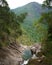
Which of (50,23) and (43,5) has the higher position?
(43,5)

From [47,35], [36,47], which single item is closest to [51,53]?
[47,35]

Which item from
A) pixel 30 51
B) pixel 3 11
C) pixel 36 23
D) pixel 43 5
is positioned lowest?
pixel 30 51

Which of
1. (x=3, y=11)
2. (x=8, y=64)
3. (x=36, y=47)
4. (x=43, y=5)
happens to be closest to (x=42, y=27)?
(x=43, y=5)

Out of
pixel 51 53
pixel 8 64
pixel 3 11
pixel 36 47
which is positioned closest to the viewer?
pixel 51 53

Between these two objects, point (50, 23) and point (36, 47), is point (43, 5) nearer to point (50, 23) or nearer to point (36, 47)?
point (50, 23)

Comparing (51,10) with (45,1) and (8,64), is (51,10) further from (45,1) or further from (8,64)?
(8,64)

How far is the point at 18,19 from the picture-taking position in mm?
25094

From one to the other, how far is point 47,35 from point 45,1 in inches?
45.7

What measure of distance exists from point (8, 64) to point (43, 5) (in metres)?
15.8

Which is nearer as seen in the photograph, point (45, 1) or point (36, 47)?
point (45, 1)

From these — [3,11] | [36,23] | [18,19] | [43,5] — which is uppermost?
[43,5]

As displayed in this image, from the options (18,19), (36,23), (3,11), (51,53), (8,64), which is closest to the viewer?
(51,53)

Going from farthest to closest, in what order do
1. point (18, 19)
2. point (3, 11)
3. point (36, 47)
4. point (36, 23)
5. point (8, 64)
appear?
point (36, 47), point (18, 19), point (8, 64), point (3, 11), point (36, 23)

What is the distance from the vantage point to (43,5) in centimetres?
781
